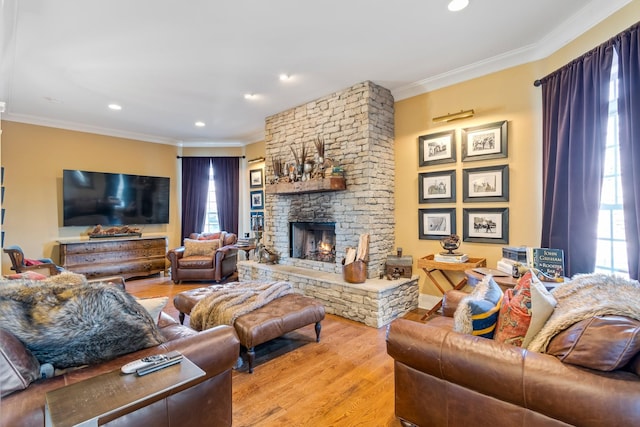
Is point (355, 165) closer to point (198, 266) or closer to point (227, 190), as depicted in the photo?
point (198, 266)

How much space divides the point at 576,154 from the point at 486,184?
903 millimetres

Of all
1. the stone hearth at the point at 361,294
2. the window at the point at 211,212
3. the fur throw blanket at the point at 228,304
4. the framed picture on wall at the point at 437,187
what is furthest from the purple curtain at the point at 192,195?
the framed picture on wall at the point at 437,187

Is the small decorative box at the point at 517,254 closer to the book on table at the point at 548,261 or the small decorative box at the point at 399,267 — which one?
the book on table at the point at 548,261

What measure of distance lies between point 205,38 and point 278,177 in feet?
7.41

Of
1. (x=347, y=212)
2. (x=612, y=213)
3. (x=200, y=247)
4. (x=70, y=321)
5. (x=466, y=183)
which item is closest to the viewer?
(x=70, y=321)

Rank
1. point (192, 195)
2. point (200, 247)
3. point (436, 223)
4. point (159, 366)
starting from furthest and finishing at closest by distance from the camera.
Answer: point (192, 195) < point (200, 247) < point (436, 223) < point (159, 366)

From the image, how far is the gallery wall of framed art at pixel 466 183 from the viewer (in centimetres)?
338

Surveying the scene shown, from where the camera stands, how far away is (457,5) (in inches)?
95.8

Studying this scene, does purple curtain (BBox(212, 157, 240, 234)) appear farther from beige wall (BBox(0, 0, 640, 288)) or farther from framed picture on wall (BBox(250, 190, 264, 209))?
framed picture on wall (BBox(250, 190, 264, 209))

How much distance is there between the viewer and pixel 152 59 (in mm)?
3232

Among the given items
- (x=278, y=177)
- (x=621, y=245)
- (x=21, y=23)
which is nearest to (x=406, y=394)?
(x=621, y=245)

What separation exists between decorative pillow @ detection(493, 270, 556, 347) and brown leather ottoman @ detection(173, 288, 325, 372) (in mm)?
1583

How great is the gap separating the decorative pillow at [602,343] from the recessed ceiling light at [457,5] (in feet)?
7.76

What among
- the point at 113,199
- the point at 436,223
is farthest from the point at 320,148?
the point at 113,199
